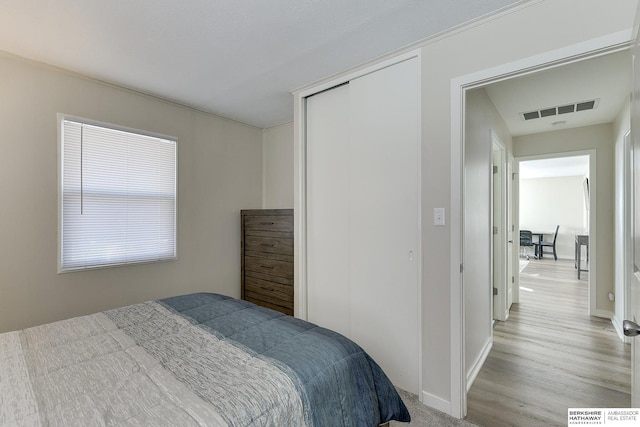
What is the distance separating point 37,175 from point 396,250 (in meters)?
2.74

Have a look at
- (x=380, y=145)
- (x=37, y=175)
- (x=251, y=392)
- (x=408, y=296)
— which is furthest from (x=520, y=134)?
(x=37, y=175)

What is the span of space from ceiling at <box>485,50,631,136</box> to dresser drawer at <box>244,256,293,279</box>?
7.69ft

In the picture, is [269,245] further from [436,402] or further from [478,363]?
[478,363]

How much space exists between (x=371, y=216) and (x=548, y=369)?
192cm

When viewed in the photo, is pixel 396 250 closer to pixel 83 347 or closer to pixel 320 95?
pixel 320 95

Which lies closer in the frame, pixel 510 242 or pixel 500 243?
pixel 500 243

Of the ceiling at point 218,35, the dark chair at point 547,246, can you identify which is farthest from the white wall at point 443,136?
the dark chair at point 547,246

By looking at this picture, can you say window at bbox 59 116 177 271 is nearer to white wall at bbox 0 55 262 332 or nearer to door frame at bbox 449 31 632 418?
white wall at bbox 0 55 262 332

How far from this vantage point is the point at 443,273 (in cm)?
185

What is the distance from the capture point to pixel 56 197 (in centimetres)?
226

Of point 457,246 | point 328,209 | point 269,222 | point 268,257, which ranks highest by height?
point 328,209

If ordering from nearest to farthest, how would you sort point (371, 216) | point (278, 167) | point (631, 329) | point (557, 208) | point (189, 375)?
point (631, 329) < point (189, 375) < point (371, 216) < point (278, 167) < point (557, 208)

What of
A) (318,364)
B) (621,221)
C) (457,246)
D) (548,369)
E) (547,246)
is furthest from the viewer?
(547,246)

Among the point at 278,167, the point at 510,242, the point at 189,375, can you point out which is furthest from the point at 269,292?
the point at 510,242
